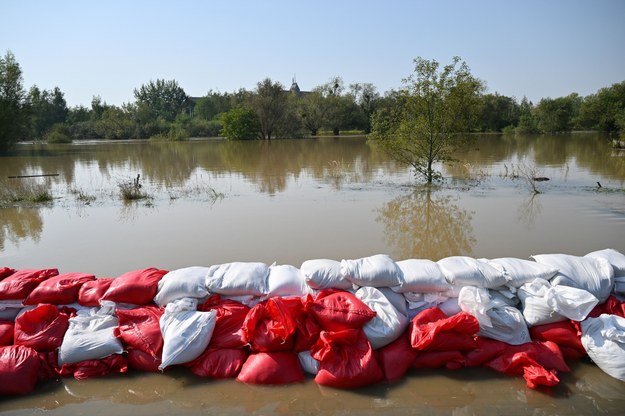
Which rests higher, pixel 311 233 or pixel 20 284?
pixel 20 284

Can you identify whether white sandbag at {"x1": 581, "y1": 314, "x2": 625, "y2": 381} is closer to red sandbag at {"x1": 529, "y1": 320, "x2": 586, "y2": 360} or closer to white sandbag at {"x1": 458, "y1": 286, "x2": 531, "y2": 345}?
red sandbag at {"x1": 529, "y1": 320, "x2": 586, "y2": 360}

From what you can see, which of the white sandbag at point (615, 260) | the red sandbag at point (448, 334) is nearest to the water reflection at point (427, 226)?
the white sandbag at point (615, 260)

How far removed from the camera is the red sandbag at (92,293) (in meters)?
3.17

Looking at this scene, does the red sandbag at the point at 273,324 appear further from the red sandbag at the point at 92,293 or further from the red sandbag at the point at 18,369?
the red sandbag at the point at 18,369

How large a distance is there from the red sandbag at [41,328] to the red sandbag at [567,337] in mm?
3304

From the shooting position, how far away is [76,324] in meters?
3.00

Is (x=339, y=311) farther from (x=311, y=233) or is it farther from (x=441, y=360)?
(x=311, y=233)

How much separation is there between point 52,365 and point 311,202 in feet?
19.4

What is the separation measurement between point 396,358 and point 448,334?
374 mm

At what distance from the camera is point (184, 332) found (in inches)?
111

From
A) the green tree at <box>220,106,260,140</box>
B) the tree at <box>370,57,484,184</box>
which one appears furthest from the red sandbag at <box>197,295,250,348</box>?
the green tree at <box>220,106,260,140</box>

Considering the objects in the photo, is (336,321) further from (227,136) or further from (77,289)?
(227,136)

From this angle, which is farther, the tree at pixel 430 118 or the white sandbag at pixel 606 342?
the tree at pixel 430 118

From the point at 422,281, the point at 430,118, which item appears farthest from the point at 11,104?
the point at 422,281
